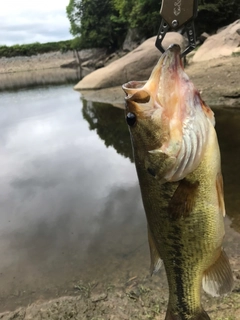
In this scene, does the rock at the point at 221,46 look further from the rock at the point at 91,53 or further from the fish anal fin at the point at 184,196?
the rock at the point at 91,53

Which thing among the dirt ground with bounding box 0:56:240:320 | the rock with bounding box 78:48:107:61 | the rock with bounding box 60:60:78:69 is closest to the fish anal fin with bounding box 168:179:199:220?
the dirt ground with bounding box 0:56:240:320

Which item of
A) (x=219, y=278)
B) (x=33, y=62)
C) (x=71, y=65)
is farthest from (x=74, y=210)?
(x=33, y=62)

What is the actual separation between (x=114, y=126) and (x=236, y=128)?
14.2 feet

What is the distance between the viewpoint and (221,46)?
17.0 meters

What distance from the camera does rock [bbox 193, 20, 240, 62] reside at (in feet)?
53.5

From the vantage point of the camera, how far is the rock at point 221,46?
16.3 meters

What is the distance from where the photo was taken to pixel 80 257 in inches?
192

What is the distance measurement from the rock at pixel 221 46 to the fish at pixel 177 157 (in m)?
15.1

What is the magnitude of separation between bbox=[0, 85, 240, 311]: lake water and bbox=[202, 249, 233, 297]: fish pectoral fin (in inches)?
83.3

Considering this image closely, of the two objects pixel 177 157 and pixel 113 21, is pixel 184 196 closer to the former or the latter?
pixel 177 157

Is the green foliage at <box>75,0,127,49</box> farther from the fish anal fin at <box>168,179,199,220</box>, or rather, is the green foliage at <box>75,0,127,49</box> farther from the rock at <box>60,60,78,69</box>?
the fish anal fin at <box>168,179,199,220</box>

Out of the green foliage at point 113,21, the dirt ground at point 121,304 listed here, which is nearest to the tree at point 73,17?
the green foliage at point 113,21

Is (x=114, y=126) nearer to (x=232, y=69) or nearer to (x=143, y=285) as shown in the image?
(x=232, y=69)

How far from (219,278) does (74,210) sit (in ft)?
14.5
